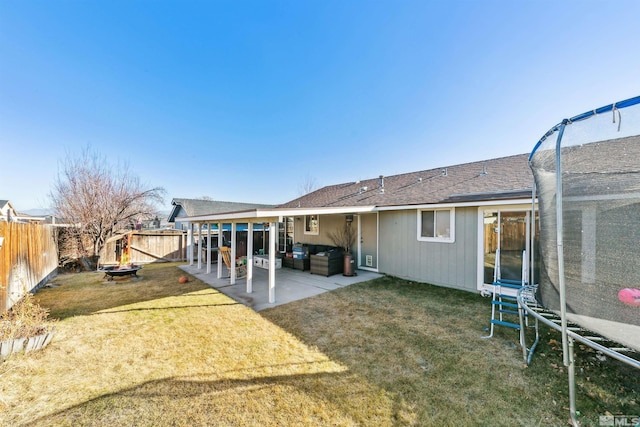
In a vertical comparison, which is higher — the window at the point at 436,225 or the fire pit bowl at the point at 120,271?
the window at the point at 436,225

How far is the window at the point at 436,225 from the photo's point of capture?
22.9ft

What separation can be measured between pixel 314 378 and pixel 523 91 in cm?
994

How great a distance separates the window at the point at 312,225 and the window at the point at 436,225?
4904mm

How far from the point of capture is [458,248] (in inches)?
269

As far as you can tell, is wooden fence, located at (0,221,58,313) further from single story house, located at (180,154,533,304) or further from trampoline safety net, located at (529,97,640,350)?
trampoline safety net, located at (529,97,640,350)

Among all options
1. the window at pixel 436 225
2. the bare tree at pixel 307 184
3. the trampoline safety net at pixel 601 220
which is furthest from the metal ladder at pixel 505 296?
the bare tree at pixel 307 184

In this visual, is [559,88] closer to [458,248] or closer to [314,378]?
[458,248]

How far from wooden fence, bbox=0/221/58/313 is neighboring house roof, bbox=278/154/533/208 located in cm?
923

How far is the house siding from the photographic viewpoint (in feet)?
21.7

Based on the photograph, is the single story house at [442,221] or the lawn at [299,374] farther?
the single story house at [442,221]

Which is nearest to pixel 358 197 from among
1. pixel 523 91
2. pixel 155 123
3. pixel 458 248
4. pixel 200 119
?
pixel 458 248

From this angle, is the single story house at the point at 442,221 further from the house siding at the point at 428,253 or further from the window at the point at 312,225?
the window at the point at 312,225

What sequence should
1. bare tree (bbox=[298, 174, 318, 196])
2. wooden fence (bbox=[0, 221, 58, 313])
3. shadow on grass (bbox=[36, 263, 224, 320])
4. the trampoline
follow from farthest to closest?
bare tree (bbox=[298, 174, 318, 196]) → shadow on grass (bbox=[36, 263, 224, 320]) → wooden fence (bbox=[0, 221, 58, 313]) → the trampoline

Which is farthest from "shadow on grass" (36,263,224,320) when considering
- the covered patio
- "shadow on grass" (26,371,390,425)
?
"shadow on grass" (26,371,390,425)
